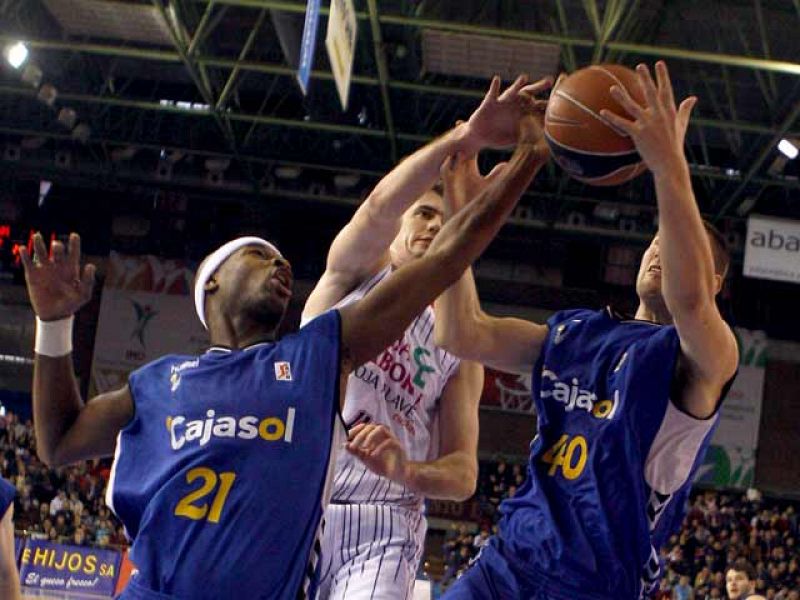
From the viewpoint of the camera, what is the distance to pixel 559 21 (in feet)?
58.7

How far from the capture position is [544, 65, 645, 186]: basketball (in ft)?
12.7

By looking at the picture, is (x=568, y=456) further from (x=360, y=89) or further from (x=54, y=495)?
(x=54, y=495)

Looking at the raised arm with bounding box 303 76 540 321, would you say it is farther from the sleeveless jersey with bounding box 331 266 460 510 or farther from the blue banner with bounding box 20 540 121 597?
the blue banner with bounding box 20 540 121 597

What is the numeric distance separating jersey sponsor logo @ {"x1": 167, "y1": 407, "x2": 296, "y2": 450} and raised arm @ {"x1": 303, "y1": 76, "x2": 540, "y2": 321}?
48.0 inches

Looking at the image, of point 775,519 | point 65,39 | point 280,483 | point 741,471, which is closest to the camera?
point 280,483

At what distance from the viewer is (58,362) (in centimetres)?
345

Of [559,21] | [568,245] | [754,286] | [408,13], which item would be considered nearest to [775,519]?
[754,286]

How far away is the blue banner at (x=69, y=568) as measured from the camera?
1666 cm

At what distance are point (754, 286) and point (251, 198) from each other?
1052cm

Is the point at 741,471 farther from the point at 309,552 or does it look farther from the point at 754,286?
the point at 309,552

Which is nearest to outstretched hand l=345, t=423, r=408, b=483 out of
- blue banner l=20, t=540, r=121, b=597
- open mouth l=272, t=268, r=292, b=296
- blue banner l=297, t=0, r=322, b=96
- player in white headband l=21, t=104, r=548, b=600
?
player in white headband l=21, t=104, r=548, b=600

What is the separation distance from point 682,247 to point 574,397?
690 mm

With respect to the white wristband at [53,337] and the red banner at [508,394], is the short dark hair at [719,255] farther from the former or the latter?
the red banner at [508,394]

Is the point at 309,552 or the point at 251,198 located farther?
the point at 251,198
